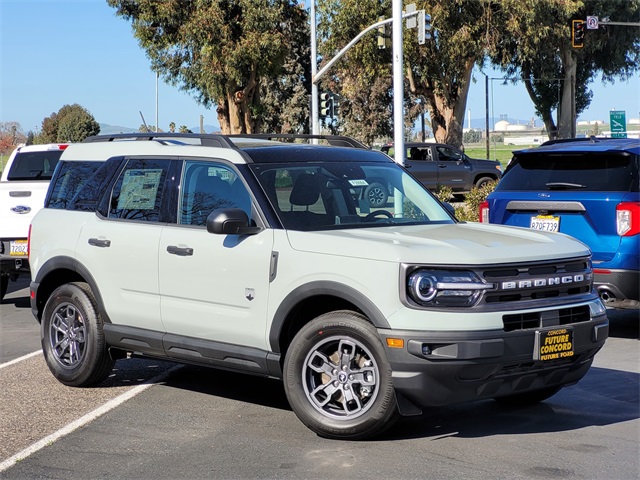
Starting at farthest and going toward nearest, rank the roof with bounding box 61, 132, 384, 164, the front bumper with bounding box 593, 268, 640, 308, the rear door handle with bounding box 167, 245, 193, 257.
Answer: the front bumper with bounding box 593, 268, 640, 308 < the roof with bounding box 61, 132, 384, 164 < the rear door handle with bounding box 167, 245, 193, 257

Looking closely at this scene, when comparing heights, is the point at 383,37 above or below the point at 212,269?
above

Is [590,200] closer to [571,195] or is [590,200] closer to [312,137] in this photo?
[571,195]

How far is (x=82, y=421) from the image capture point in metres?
6.81

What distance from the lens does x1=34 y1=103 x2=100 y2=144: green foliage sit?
92188 millimetres

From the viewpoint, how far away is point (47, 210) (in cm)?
841

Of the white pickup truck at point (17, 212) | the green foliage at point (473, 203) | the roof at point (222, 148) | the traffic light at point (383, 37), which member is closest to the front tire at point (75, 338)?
the roof at point (222, 148)

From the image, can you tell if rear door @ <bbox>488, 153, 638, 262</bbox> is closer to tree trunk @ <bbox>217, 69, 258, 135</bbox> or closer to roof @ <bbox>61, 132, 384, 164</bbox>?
roof @ <bbox>61, 132, 384, 164</bbox>

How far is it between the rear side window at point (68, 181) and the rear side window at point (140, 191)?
444mm

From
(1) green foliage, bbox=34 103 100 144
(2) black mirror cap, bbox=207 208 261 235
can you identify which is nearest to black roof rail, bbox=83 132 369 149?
(2) black mirror cap, bbox=207 208 261 235

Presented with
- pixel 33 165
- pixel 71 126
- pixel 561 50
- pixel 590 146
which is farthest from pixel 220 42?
pixel 71 126

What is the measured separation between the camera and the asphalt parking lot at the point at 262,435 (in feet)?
18.6

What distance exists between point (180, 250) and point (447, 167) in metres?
26.8

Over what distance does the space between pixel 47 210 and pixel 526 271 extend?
424cm

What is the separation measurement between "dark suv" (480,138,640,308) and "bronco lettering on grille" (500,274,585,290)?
3163mm
